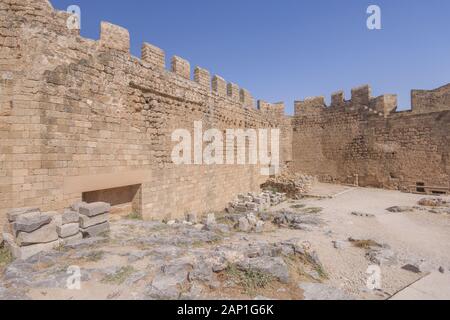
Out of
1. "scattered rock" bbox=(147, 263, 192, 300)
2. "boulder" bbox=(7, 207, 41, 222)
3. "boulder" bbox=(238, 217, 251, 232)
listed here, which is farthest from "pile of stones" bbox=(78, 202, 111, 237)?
"boulder" bbox=(238, 217, 251, 232)

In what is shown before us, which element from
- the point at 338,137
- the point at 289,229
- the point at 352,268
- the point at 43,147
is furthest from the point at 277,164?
the point at 43,147

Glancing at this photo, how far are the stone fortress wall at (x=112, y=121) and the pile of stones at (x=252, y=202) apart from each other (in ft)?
1.48

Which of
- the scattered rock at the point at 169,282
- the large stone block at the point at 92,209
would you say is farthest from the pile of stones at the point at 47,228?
the scattered rock at the point at 169,282

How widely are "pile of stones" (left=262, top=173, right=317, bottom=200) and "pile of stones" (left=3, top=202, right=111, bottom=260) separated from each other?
10.0 metres

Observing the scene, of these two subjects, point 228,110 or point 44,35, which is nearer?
point 44,35

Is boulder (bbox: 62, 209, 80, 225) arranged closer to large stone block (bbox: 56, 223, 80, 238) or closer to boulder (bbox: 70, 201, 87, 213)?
large stone block (bbox: 56, 223, 80, 238)

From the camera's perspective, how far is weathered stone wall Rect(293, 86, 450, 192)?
12.9 metres

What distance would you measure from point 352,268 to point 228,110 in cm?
835

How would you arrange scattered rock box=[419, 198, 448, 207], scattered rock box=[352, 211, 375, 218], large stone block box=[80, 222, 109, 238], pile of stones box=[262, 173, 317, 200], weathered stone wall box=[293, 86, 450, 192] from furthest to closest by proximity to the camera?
1. pile of stones box=[262, 173, 317, 200]
2. weathered stone wall box=[293, 86, 450, 192]
3. scattered rock box=[419, 198, 448, 207]
4. scattered rock box=[352, 211, 375, 218]
5. large stone block box=[80, 222, 109, 238]

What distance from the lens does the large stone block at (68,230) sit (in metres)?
4.50

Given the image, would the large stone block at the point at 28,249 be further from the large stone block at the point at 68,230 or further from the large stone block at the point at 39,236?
the large stone block at the point at 68,230

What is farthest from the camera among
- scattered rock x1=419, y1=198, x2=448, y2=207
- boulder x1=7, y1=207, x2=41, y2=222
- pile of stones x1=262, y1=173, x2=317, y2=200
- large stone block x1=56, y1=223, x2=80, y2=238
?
pile of stones x1=262, y1=173, x2=317, y2=200
